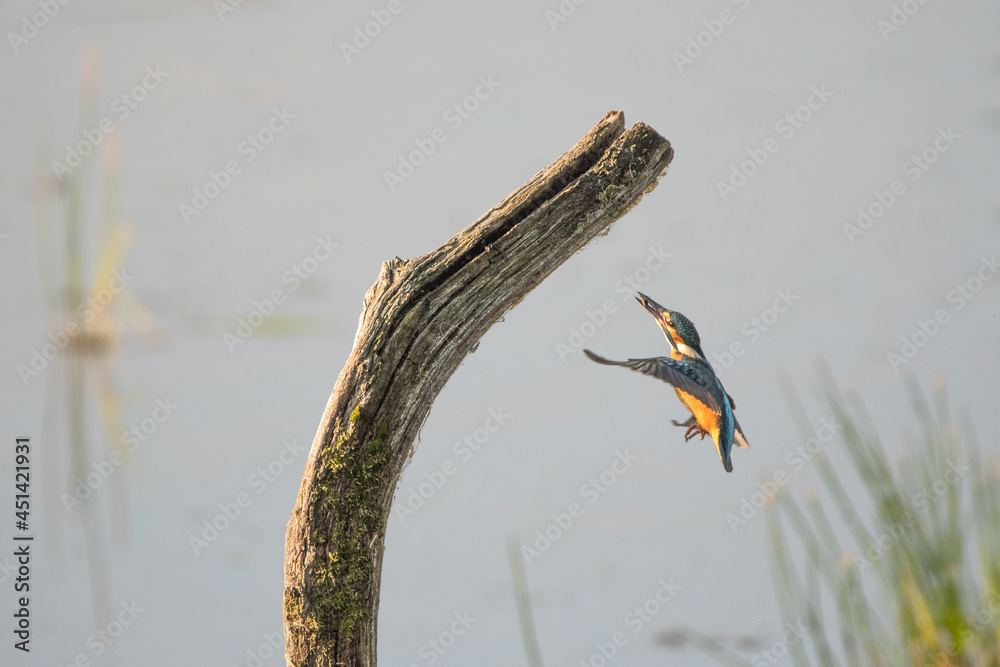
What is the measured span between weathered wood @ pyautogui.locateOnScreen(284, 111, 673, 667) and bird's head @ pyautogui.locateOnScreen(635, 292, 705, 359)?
279 mm

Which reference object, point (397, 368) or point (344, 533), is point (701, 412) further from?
point (344, 533)

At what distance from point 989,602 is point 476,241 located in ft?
4.44

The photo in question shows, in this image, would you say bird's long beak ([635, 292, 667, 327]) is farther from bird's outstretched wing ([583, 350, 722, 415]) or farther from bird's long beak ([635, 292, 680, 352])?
bird's outstretched wing ([583, 350, 722, 415])

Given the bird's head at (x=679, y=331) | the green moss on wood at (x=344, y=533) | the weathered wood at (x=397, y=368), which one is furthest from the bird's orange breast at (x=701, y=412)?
the green moss on wood at (x=344, y=533)

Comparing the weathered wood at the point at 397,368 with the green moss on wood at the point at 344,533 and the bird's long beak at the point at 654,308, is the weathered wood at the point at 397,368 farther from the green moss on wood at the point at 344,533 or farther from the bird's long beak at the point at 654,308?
the bird's long beak at the point at 654,308

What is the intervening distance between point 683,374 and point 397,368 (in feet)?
2.31

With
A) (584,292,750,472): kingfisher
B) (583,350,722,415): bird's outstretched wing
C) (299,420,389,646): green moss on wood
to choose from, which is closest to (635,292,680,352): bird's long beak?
(584,292,750,472): kingfisher

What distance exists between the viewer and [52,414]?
7.67ft

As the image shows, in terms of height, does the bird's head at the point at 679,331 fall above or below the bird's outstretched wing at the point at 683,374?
above

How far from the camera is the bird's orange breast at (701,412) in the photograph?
2064 millimetres

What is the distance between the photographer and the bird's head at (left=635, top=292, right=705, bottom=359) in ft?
7.04

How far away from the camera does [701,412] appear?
6.83 feet

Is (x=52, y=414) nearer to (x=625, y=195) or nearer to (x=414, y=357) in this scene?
(x=414, y=357)

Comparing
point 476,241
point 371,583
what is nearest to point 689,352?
point 476,241
